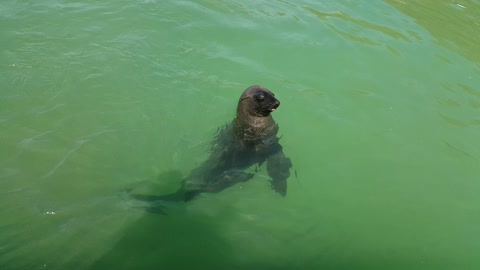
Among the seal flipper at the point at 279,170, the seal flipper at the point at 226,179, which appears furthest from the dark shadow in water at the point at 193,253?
the seal flipper at the point at 279,170

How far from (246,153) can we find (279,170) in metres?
0.52

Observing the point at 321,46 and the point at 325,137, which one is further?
the point at 321,46

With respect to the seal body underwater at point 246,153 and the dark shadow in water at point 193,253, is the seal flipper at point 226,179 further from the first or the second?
the dark shadow in water at point 193,253

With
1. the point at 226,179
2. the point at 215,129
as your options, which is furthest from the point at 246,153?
the point at 215,129

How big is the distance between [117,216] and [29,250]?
991 mm

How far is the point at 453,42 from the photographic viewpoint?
34.6 ft

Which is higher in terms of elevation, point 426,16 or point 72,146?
point 426,16

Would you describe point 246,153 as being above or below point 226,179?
above

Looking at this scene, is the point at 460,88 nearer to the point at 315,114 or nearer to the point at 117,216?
the point at 315,114

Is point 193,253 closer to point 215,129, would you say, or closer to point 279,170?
point 279,170

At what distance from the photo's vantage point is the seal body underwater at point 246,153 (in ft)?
18.4

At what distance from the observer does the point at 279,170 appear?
19.1 ft

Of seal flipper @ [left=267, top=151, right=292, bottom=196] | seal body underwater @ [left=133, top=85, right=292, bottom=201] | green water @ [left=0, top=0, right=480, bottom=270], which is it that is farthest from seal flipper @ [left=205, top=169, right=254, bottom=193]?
seal flipper @ [left=267, top=151, right=292, bottom=196]

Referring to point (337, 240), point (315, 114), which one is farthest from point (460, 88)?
point (337, 240)
